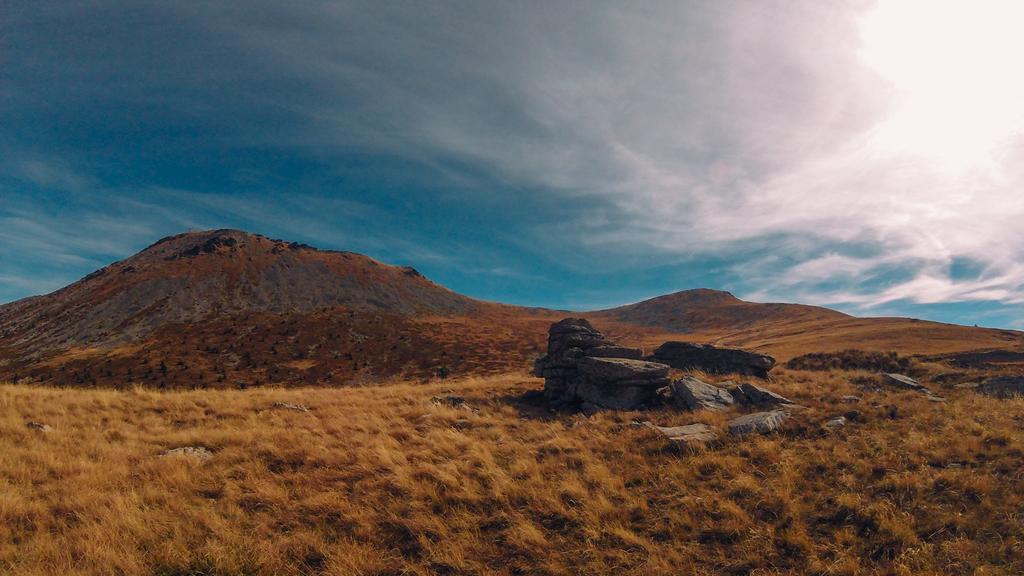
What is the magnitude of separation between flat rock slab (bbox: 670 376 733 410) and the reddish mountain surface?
1501 inches

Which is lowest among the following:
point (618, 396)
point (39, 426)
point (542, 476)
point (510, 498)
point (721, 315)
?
point (510, 498)

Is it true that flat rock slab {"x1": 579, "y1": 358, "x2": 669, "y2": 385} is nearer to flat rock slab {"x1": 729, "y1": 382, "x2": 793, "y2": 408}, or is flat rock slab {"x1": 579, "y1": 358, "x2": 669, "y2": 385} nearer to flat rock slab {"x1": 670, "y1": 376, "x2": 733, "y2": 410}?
flat rock slab {"x1": 670, "y1": 376, "x2": 733, "y2": 410}

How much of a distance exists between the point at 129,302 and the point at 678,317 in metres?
174

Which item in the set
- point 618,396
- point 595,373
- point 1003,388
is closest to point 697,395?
point 618,396

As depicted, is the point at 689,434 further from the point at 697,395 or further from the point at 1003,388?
the point at 1003,388

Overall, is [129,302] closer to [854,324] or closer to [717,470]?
[717,470]

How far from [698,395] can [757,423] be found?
10.6ft

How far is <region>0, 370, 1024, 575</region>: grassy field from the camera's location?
6.08 m

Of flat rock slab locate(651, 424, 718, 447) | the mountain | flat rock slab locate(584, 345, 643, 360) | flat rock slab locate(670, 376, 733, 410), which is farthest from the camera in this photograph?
the mountain

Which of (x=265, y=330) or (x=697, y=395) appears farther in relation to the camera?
(x=265, y=330)

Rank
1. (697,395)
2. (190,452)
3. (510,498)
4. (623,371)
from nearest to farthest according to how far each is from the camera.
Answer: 1. (510,498)
2. (190,452)
3. (697,395)
4. (623,371)

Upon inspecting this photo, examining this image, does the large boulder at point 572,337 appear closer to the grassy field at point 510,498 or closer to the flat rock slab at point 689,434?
the grassy field at point 510,498

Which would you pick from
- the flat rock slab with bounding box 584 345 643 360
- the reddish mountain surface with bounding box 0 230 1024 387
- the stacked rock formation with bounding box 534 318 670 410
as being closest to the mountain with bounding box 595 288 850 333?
the reddish mountain surface with bounding box 0 230 1024 387

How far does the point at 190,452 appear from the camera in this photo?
9867mm
